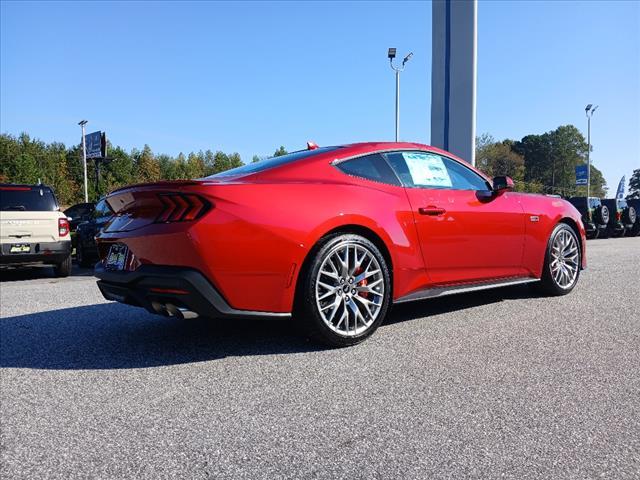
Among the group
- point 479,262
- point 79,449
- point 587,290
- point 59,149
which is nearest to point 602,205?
point 587,290

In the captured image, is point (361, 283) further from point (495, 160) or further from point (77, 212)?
point (495, 160)

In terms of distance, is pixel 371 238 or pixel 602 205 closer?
pixel 371 238

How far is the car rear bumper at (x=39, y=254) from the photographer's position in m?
8.26

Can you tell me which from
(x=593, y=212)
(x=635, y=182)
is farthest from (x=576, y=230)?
(x=635, y=182)

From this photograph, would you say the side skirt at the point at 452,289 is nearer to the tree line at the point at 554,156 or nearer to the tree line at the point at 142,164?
the tree line at the point at 142,164

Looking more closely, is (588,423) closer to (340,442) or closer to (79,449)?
(340,442)

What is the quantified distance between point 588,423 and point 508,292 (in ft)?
11.5

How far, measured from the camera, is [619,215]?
21.2 meters

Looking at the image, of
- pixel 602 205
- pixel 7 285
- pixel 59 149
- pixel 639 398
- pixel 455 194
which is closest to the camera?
pixel 639 398

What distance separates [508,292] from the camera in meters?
5.58

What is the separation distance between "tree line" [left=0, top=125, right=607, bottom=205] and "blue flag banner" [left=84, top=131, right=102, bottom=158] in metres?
3.41

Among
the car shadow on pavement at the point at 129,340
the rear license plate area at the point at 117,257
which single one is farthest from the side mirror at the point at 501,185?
the rear license plate area at the point at 117,257

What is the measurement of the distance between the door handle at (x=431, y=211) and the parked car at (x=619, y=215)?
2039 cm

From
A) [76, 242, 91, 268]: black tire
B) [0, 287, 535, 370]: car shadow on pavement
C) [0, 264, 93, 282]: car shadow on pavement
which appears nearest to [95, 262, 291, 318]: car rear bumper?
[0, 287, 535, 370]: car shadow on pavement
